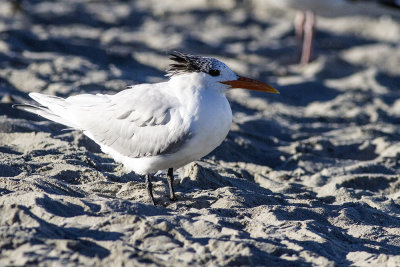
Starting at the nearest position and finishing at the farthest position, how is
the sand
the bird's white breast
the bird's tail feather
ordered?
the sand < the bird's white breast < the bird's tail feather

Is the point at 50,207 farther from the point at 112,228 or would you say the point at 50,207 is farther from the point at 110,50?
the point at 110,50

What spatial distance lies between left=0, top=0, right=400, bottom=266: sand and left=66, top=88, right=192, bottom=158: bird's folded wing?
0.35 m

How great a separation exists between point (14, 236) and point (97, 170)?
5.55 ft

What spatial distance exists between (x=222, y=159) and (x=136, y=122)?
66.4 inches

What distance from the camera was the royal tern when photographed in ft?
14.0

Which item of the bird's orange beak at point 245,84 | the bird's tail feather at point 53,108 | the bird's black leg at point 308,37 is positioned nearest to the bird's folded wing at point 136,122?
the bird's tail feather at point 53,108

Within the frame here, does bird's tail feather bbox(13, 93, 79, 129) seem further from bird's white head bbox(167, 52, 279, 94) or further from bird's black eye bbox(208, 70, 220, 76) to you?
bird's black eye bbox(208, 70, 220, 76)

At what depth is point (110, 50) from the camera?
9523 millimetres

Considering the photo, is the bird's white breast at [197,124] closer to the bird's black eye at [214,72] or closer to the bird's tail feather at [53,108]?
the bird's black eye at [214,72]

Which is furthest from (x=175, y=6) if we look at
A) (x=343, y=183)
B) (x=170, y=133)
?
(x=170, y=133)

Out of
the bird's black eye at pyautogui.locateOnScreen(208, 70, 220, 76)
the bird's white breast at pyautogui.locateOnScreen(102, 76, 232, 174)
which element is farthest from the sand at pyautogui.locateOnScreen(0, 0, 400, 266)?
the bird's black eye at pyautogui.locateOnScreen(208, 70, 220, 76)

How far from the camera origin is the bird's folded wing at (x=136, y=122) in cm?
430

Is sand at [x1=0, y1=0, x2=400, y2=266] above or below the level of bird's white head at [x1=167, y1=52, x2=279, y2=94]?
below

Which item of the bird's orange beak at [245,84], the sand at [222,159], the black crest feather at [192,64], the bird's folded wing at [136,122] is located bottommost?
the sand at [222,159]
